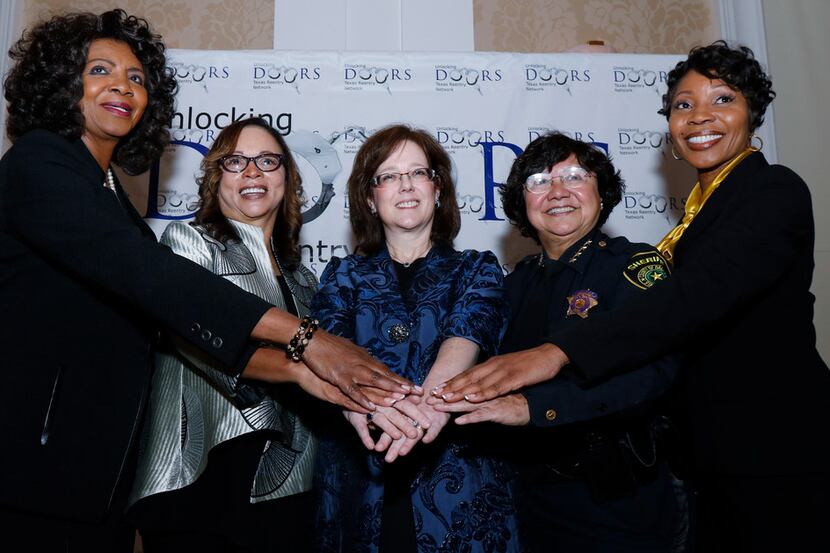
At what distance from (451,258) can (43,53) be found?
1187 millimetres

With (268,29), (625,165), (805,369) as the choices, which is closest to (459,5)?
(268,29)

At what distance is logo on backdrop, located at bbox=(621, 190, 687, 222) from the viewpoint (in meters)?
3.17

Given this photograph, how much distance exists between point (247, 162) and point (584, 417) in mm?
1313

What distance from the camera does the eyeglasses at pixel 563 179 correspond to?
7.11 ft

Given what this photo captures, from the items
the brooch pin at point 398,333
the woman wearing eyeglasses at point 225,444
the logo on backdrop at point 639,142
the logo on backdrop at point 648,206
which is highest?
the logo on backdrop at point 639,142

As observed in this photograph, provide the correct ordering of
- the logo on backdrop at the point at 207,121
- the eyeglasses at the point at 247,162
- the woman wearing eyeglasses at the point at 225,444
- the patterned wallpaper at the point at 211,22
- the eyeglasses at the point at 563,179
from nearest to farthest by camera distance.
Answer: the woman wearing eyeglasses at the point at 225,444 → the eyeglasses at the point at 563,179 → the eyeglasses at the point at 247,162 → the logo on backdrop at the point at 207,121 → the patterned wallpaper at the point at 211,22

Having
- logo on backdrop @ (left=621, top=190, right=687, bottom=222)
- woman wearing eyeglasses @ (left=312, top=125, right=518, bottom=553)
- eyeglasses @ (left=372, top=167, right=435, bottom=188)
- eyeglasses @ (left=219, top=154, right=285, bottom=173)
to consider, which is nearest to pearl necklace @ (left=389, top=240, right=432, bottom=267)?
woman wearing eyeglasses @ (left=312, top=125, right=518, bottom=553)

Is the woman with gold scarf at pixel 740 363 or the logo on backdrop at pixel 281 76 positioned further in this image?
the logo on backdrop at pixel 281 76

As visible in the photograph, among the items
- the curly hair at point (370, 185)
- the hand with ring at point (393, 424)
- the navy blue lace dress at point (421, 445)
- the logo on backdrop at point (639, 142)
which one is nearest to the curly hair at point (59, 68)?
the curly hair at point (370, 185)

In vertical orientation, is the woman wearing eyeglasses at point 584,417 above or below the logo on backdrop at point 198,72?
below

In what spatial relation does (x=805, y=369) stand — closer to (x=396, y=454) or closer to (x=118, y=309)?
(x=396, y=454)

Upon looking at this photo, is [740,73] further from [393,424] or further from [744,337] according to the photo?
[393,424]

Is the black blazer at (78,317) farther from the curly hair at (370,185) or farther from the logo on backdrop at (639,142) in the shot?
the logo on backdrop at (639,142)

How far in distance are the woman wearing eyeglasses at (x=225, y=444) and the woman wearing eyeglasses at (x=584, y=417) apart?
1.62ft
